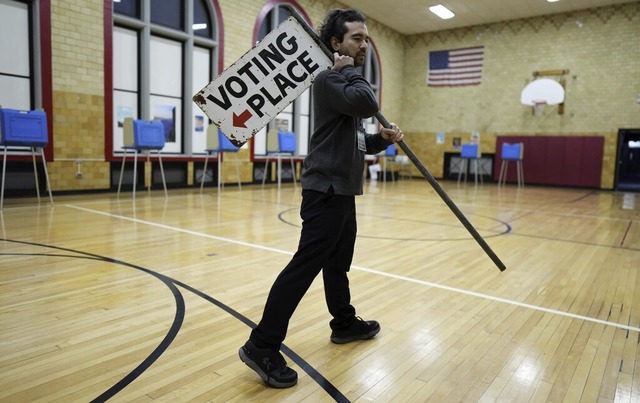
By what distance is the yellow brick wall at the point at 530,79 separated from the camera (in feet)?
38.5

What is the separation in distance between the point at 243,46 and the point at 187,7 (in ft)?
4.77

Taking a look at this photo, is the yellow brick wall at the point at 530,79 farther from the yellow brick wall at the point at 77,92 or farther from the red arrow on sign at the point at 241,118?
the red arrow on sign at the point at 241,118

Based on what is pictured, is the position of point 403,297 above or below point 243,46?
below

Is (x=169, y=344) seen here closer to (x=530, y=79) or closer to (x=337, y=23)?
(x=337, y=23)

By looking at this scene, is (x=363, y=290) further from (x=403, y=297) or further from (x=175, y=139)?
(x=175, y=139)

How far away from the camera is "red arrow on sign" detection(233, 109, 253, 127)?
1915mm

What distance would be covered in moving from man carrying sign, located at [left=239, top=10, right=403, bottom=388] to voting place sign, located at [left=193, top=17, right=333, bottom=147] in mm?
113

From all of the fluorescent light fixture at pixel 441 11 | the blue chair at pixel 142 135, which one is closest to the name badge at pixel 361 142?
the blue chair at pixel 142 135

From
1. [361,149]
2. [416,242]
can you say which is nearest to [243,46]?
[416,242]

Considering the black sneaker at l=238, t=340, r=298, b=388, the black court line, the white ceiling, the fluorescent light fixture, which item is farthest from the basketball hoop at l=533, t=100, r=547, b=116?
the black sneaker at l=238, t=340, r=298, b=388

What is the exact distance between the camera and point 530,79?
12.9 meters

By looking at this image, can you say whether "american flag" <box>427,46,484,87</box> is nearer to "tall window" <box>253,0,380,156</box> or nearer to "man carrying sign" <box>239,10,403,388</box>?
"tall window" <box>253,0,380,156</box>

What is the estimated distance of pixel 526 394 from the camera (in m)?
1.71

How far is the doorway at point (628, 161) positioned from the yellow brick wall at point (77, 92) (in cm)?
1191
